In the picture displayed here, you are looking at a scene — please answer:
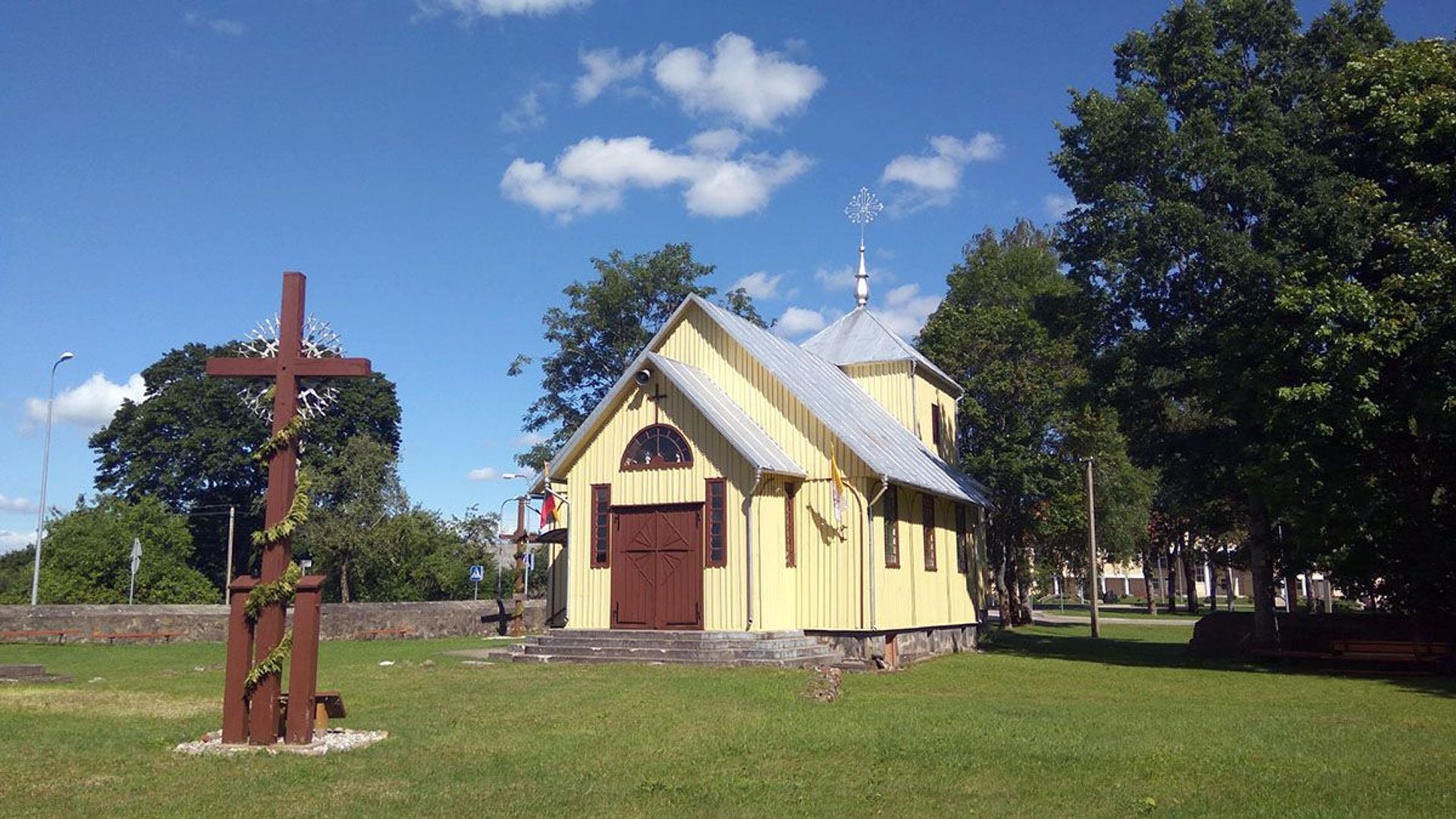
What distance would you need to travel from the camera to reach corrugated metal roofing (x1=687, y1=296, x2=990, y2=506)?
23.2 m

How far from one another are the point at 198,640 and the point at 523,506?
885 centimetres

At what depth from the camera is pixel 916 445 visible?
29312mm

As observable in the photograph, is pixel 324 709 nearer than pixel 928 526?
Yes

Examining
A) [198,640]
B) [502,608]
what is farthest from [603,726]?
[502,608]

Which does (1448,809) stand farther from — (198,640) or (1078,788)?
(198,640)

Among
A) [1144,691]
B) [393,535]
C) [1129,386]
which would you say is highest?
[1129,386]

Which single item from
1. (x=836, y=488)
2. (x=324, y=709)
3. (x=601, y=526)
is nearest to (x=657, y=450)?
(x=601, y=526)

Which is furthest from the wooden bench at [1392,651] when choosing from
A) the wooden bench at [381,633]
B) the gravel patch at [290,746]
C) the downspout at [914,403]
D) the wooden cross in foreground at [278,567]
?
the wooden bench at [381,633]

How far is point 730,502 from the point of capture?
22.0 meters

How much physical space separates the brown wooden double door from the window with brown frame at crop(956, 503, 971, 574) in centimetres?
924

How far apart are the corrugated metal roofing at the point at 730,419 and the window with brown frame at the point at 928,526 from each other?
4129 mm

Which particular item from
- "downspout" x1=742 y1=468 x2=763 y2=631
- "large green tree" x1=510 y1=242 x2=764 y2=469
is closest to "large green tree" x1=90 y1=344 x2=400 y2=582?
"large green tree" x1=510 y1=242 x2=764 y2=469

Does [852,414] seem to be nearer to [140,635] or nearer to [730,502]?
[730,502]

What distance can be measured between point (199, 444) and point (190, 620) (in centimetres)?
2914
